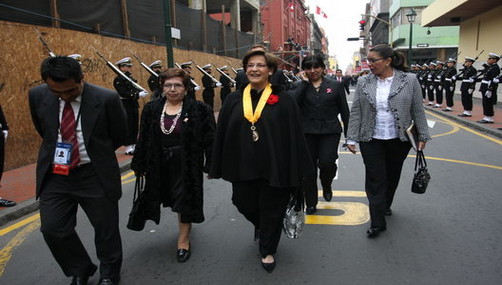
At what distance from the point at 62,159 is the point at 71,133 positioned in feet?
0.66

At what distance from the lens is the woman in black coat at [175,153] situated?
3.65 m

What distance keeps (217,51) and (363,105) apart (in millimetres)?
15151

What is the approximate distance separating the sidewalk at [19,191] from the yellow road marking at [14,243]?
14.3 inches

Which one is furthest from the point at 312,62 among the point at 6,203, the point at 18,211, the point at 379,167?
the point at 6,203

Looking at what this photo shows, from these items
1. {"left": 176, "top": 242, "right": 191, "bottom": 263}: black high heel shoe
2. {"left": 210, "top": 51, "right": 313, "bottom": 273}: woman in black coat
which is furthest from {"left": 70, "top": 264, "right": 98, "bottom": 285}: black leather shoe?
{"left": 210, "top": 51, "right": 313, "bottom": 273}: woman in black coat

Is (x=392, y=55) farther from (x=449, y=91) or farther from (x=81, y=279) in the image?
(x=449, y=91)

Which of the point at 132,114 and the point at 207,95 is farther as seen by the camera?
the point at 207,95

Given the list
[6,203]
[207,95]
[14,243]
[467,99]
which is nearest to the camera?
[14,243]

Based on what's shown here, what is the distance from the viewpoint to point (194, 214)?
3693 mm

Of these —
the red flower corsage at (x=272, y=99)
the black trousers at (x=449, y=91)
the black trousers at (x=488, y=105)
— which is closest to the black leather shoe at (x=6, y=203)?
the red flower corsage at (x=272, y=99)

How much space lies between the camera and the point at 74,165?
3.00 metres

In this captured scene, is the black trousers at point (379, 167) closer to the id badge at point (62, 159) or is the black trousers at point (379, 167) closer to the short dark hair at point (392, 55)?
the short dark hair at point (392, 55)

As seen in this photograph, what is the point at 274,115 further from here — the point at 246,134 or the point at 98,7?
the point at 98,7

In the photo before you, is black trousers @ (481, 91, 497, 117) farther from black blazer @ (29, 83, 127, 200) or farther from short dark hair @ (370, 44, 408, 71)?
black blazer @ (29, 83, 127, 200)
